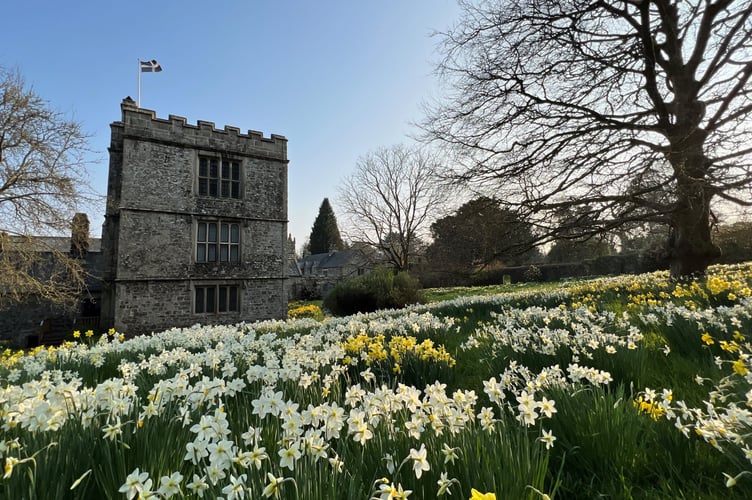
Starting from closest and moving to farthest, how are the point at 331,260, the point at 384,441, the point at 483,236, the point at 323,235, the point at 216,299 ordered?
the point at 384,441 → the point at 483,236 → the point at 216,299 → the point at 331,260 → the point at 323,235

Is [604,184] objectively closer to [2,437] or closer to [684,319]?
[684,319]

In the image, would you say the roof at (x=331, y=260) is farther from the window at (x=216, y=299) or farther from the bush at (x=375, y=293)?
the bush at (x=375, y=293)

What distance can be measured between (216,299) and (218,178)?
6166mm

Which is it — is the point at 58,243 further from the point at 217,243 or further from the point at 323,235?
the point at 323,235

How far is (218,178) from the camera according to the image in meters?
18.0

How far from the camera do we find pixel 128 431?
5.34 ft

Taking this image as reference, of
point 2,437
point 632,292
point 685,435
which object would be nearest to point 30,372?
point 2,437

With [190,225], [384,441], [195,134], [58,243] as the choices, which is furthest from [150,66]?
[384,441]

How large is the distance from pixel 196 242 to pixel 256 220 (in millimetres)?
3109

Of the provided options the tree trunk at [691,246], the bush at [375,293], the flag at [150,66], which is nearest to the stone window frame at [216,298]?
the bush at [375,293]

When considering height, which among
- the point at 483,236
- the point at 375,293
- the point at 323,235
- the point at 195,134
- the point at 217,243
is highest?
the point at 323,235

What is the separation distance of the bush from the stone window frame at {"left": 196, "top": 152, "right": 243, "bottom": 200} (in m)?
7.79

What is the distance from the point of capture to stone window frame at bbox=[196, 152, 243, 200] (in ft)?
58.2

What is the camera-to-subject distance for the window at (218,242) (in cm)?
1744
